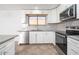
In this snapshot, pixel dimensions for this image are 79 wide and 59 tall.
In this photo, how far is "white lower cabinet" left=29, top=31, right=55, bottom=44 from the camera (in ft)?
15.8

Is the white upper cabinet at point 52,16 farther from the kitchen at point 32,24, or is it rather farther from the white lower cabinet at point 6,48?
the white lower cabinet at point 6,48

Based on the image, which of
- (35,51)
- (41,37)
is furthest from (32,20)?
(35,51)

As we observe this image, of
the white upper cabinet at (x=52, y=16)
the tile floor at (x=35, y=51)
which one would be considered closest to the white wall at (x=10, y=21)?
the white upper cabinet at (x=52, y=16)

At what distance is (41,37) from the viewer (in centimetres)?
484

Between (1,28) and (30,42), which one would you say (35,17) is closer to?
(30,42)

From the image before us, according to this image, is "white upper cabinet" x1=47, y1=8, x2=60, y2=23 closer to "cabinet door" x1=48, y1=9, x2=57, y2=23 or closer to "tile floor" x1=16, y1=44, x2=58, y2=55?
"cabinet door" x1=48, y1=9, x2=57, y2=23

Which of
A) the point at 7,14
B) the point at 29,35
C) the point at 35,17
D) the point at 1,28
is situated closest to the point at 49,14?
the point at 35,17

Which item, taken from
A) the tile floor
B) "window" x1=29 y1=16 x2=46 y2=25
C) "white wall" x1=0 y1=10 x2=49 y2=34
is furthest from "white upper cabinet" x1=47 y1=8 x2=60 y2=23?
the tile floor

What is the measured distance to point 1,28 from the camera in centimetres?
578

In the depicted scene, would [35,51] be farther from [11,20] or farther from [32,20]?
[11,20]

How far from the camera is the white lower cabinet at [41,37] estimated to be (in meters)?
4.81

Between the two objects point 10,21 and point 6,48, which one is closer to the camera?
point 6,48

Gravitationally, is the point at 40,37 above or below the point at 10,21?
below
